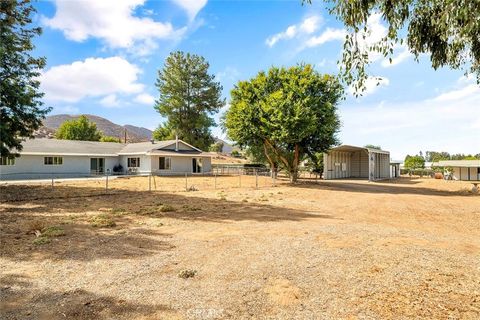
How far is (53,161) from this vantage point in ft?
113

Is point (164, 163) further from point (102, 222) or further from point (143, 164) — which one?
point (102, 222)

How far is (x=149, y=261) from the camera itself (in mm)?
6980

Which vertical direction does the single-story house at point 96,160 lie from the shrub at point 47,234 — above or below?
above

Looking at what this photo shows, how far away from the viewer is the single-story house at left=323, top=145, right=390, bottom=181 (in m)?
40.8

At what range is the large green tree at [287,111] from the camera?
27.0m

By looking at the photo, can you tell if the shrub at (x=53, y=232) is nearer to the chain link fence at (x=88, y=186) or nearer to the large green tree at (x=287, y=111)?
the chain link fence at (x=88, y=186)

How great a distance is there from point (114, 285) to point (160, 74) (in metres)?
53.0

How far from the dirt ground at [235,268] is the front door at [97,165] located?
27.4m

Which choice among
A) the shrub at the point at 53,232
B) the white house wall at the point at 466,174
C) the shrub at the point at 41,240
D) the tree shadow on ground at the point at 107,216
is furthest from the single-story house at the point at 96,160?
the white house wall at the point at 466,174

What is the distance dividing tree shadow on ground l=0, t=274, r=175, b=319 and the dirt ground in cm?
2

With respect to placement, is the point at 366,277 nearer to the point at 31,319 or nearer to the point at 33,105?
the point at 31,319

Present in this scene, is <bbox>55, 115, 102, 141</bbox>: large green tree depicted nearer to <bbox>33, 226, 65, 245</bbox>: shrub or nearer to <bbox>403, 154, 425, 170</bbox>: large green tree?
<bbox>33, 226, 65, 245</bbox>: shrub

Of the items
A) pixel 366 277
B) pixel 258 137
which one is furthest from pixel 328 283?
pixel 258 137

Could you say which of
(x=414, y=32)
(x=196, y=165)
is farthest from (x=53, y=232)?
(x=196, y=165)
